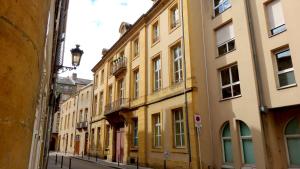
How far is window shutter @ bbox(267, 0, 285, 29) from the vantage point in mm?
10930

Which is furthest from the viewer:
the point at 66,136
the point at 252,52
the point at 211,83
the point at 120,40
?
the point at 66,136

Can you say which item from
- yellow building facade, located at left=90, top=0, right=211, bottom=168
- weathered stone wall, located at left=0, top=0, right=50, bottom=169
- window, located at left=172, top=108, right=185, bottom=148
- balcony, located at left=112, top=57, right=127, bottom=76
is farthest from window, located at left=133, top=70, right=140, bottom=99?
weathered stone wall, located at left=0, top=0, right=50, bottom=169

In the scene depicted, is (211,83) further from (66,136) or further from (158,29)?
(66,136)

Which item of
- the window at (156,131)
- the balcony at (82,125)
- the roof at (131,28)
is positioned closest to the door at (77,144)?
the balcony at (82,125)

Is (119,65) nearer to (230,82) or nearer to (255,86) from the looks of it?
(230,82)

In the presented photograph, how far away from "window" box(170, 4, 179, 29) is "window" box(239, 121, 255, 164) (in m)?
8.17

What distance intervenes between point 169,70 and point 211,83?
129 inches

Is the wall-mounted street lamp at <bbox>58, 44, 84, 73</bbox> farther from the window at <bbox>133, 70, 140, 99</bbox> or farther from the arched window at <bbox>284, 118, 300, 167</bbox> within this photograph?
the window at <bbox>133, 70, 140, 99</bbox>

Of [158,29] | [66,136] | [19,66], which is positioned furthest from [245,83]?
[66,136]

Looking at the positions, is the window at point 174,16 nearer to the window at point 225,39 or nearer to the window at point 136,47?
the window at point 225,39

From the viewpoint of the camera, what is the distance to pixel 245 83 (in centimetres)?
1163

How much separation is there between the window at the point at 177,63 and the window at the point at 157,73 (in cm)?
179

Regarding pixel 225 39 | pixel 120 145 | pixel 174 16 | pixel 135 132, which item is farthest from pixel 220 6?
pixel 120 145

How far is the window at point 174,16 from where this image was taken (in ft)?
54.5
